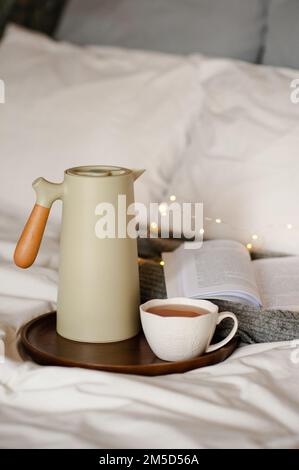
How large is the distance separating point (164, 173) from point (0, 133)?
39 cm

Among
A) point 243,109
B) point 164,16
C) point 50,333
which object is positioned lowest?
point 50,333

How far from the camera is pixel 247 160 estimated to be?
138 cm

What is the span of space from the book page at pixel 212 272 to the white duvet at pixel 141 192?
3.7 inches

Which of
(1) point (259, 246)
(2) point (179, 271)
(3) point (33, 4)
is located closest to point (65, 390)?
(2) point (179, 271)

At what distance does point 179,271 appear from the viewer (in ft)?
3.67

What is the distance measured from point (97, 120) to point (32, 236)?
61 centimetres

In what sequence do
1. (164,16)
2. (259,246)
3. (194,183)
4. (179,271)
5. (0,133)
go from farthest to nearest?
(164,16) → (0,133) → (194,183) → (259,246) → (179,271)

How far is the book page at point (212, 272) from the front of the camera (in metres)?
1.01

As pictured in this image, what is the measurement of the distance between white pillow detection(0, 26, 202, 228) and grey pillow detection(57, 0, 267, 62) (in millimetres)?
106

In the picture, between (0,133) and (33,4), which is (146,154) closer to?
(0,133)

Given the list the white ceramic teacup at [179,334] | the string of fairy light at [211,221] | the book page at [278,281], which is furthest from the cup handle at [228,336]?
the string of fairy light at [211,221]

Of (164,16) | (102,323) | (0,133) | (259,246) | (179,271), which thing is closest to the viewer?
(102,323)

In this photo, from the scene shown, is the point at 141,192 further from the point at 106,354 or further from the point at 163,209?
the point at 106,354

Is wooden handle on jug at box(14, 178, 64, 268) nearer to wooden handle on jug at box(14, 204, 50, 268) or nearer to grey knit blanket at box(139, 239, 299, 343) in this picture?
wooden handle on jug at box(14, 204, 50, 268)
